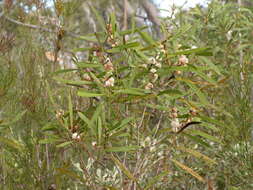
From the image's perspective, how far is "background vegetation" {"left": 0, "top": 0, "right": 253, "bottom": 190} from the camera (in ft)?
3.49

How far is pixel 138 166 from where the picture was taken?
1210mm

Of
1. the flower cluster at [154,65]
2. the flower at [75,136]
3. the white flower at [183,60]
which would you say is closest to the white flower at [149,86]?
the flower cluster at [154,65]

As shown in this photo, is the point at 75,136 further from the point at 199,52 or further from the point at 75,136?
the point at 199,52

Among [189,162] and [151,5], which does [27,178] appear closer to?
[189,162]

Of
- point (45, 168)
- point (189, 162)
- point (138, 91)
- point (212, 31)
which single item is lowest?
point (189, 162)

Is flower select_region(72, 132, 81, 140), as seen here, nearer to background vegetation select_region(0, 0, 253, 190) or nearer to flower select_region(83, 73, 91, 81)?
background vegetation select_region(0, 0, 253, 190)

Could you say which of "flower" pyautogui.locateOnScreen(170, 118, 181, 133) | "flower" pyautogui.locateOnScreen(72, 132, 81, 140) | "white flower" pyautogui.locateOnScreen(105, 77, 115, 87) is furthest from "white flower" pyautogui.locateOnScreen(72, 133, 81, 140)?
"flower" pyautogui.locateOnScreen(170, 118, 181, 133)

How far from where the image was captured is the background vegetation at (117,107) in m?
Result: 1.06

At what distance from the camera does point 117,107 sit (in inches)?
47.4

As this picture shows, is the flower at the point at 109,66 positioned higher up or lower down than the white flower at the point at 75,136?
higher up

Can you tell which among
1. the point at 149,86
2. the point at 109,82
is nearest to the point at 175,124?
the point at 149,86

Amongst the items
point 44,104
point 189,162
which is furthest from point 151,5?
point 44,104

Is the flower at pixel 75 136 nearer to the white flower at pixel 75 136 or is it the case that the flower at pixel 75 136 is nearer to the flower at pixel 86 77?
the white flower at pixel 75 136

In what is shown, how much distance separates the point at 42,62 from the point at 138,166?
808 mm
